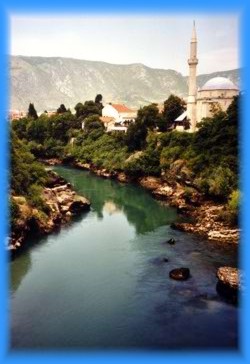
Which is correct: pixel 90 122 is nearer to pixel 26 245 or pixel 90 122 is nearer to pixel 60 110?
pixel 60 110

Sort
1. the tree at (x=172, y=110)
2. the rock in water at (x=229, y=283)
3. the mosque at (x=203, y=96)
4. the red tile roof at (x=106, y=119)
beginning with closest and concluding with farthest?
the rock in water at (x=229, y=283)
the mosque at (x=203, y=96)
the tree at (x=172, y=110)
the red tile roof at (x=106, y=119)

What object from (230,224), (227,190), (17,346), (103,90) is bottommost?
(17,346)

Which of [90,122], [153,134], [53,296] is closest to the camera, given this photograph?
[53,296]

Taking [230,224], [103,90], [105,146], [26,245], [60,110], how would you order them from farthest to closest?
[103,90] → [60,110] → [105,146] → [230,224] → [26,245]

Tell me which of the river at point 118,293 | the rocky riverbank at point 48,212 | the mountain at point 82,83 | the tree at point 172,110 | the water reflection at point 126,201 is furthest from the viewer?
the mountain at point 82,83

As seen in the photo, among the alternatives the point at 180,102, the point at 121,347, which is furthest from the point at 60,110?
the point at 121,347

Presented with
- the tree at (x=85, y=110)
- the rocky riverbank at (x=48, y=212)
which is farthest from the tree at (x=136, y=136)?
the tree at (x=85, y=110)

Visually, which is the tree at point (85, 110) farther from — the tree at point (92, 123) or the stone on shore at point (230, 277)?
the stone on shore at point (230, 277)
